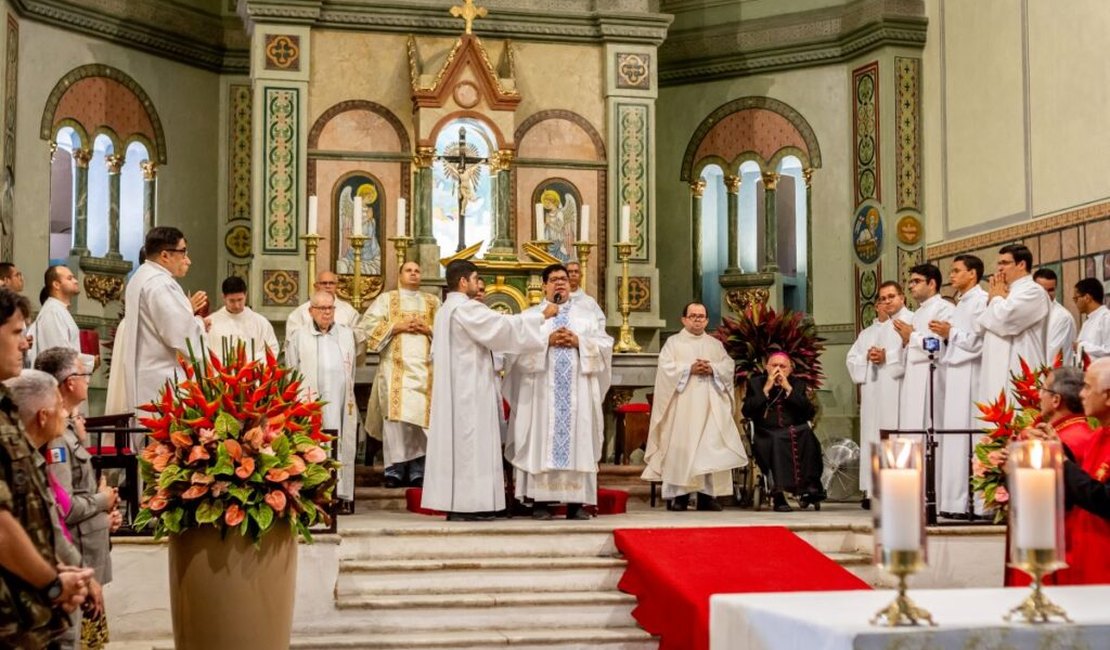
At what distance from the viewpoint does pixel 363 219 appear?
14.0m

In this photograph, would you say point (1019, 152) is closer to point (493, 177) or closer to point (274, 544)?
point (493, 177)

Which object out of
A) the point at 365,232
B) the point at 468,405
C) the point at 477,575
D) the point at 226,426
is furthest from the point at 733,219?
the point at 226,426

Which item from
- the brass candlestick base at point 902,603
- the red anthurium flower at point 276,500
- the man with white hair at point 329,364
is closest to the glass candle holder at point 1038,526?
the brass candlestick base at point 902,603

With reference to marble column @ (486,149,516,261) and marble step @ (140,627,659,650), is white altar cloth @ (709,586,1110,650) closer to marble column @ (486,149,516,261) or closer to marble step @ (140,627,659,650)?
marble step @ (140,627,659,650)

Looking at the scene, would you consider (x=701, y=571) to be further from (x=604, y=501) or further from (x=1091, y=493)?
(x=1091, y=493)

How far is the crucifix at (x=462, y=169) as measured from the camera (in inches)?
555

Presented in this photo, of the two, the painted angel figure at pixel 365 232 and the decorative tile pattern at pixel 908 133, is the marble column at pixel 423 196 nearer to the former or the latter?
the painted angel figure at pixel 365 232

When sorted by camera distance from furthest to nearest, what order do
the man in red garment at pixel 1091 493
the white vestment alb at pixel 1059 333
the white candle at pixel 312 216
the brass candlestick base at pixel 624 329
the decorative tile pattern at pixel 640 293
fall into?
1. the decorative tile pattern at pixel 640 293
2. the brass candlestick base at pixel 624 329
3. the white candle at pixel 312 216
4. the white vestment alb at pixel 1059 333
5. the man in red garment at pixel 1091 493

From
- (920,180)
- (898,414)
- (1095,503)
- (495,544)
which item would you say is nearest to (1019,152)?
(920,180)

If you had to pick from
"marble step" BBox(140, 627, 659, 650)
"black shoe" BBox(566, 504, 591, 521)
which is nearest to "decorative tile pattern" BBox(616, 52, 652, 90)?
"black shoe" BBox(566, 504, 591, 521)

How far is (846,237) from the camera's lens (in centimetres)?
1485

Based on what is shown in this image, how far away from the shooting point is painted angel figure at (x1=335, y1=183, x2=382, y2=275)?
45.8ft

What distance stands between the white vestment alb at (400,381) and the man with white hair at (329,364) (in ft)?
1.46

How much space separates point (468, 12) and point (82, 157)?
12.9 feet
